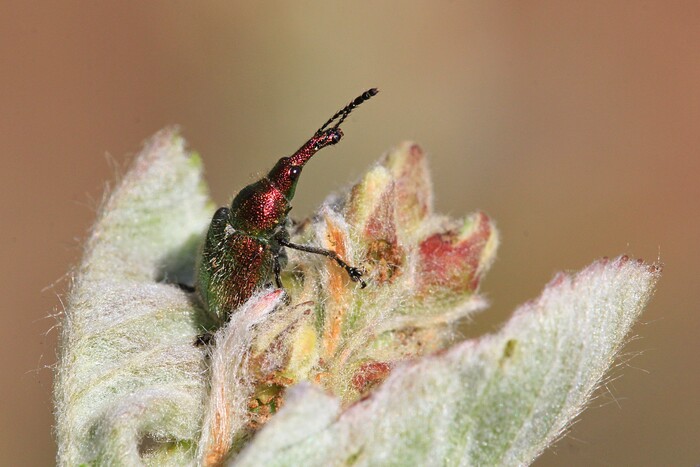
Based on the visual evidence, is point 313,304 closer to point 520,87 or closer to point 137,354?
point 137,354

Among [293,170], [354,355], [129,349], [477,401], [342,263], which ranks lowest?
[477,401]

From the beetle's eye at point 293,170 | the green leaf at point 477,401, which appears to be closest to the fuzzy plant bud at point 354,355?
the green leaf at point 477,401

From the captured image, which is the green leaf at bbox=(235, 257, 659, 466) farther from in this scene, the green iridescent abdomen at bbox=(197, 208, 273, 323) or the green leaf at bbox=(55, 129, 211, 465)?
the green iridescent abdomen at bbox=(197, 208, 273, 323)

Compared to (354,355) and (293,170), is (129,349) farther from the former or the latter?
(293,170)

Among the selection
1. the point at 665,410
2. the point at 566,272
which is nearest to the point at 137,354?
the point at 566,272

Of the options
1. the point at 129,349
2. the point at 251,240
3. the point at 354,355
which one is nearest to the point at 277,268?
the point at 251,240
